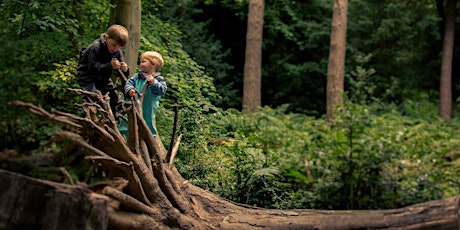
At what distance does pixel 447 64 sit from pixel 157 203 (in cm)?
1759

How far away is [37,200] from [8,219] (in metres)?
0.19

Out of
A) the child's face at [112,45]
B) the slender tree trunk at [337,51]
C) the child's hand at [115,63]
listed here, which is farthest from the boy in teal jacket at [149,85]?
the slender tree trunk at [337,51]

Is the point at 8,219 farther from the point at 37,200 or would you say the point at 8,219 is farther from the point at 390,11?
the point at 390,11

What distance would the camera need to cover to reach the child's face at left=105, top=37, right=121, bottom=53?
573cm

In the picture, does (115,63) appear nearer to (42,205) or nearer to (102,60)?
(102,60)

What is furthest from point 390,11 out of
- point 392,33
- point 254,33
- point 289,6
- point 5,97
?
point 5,97

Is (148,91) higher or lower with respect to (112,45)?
lower

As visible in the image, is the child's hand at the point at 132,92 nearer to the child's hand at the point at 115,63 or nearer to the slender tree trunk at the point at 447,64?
the child's hand at the point at 115,63

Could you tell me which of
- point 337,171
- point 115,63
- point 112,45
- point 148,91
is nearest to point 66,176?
point 115,63

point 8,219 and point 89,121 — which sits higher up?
point 89,121

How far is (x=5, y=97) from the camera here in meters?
3.99

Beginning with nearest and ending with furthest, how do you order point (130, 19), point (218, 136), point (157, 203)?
point (157, 203) → point (130, 19) → point (218, 136)

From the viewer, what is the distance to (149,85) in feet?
19.1

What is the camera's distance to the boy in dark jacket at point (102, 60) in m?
5.71
